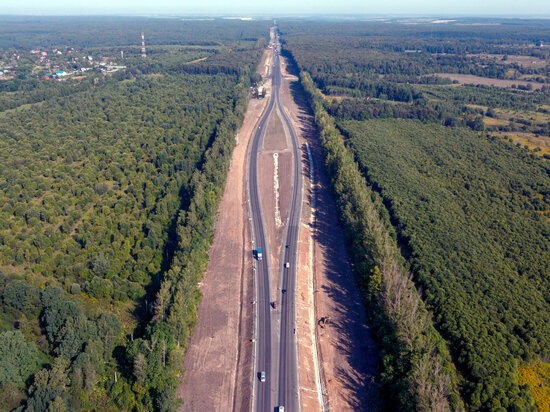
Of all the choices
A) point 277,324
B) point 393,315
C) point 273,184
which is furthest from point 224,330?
point 273,184

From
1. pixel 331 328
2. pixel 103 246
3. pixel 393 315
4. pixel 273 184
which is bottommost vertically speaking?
pixel 331 328

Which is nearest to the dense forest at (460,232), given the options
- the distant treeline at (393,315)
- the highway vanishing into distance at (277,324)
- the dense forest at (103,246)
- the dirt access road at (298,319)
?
the distant treeline at (393,315)

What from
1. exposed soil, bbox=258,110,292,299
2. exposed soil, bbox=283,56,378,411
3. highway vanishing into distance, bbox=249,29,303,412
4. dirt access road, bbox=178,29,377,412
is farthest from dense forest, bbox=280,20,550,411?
exposed soil, bbox=258,110,292,299

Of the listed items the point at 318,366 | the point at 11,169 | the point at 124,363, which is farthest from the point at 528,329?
the point at 11,169

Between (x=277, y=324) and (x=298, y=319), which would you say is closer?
(x=277, y=324)

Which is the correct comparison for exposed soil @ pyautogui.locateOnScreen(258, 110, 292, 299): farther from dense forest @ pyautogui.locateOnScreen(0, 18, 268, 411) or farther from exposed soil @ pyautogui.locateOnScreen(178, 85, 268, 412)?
dense forest @ pyautogui.locateOnScreen(0, 18, 268, 411)

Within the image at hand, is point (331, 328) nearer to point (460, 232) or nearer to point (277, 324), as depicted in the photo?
point (277, 324)
